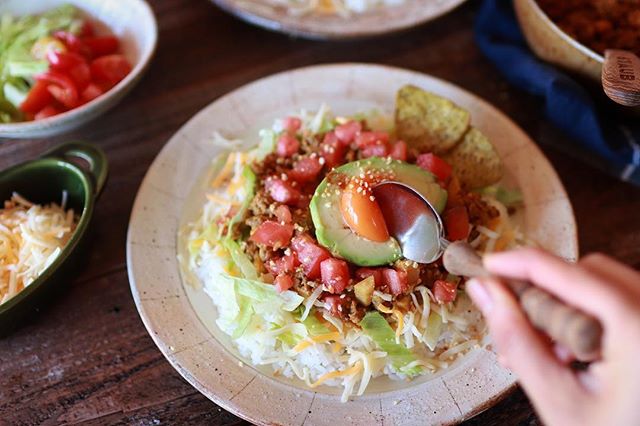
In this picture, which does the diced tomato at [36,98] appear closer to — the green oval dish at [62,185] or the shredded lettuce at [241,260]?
the green oval dish at [62,185]

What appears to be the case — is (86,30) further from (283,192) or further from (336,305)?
(336,305)

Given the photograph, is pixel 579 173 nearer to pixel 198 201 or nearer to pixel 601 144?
pixel 601 144

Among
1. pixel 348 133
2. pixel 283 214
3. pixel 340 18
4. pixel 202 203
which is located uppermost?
pixel 340 18

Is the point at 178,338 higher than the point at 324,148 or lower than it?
lower

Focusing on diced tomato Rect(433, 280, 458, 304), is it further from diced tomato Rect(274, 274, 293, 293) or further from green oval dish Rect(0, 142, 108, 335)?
green oval dish Rect(0, 142, 108, 335)

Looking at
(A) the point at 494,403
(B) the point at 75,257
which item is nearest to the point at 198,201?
(B) the point at 75,257

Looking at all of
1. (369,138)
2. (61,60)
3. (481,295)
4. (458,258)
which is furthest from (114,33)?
(481,295)
